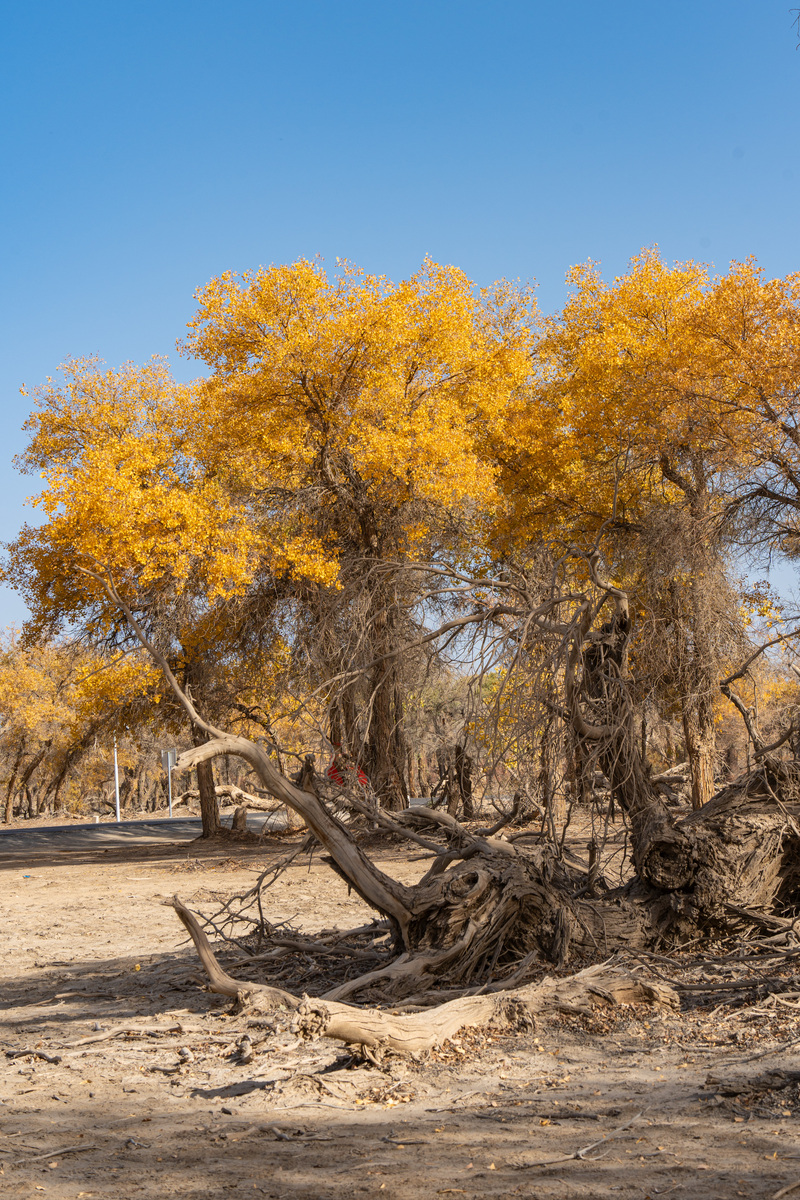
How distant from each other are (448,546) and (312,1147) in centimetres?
1476

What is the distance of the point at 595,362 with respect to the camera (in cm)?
1789

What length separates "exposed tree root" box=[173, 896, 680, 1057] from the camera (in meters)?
5.15

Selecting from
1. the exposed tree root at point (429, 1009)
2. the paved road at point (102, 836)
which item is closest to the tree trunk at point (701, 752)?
the paved road at point (102, 836)

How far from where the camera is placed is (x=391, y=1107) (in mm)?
4812

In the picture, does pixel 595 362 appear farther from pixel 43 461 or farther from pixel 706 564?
pixel 43 461

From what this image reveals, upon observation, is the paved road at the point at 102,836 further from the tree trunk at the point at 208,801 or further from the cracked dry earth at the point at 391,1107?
the cracked dry earth at the point at 391,1107

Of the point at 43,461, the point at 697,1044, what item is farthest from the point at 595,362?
the point at 697,1044

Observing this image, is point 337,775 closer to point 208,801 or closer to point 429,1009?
point 429,1009

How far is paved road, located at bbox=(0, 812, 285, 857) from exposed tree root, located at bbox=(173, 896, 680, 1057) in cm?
1548

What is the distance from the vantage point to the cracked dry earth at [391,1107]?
3.80 m

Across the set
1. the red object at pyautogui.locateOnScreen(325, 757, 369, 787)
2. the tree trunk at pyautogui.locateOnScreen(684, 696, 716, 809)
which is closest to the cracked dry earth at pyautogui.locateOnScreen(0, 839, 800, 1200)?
the red object at pyautogui.locateOnScreen(325, 757, 369, 787)

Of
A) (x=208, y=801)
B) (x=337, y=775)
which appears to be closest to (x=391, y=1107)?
(x=337, y=775)

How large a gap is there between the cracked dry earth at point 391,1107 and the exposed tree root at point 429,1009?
104 millimetres

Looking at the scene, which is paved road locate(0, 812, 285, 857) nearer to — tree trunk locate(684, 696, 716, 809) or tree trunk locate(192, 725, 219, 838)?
tree trunk locate(192, 725, 219, 838)
